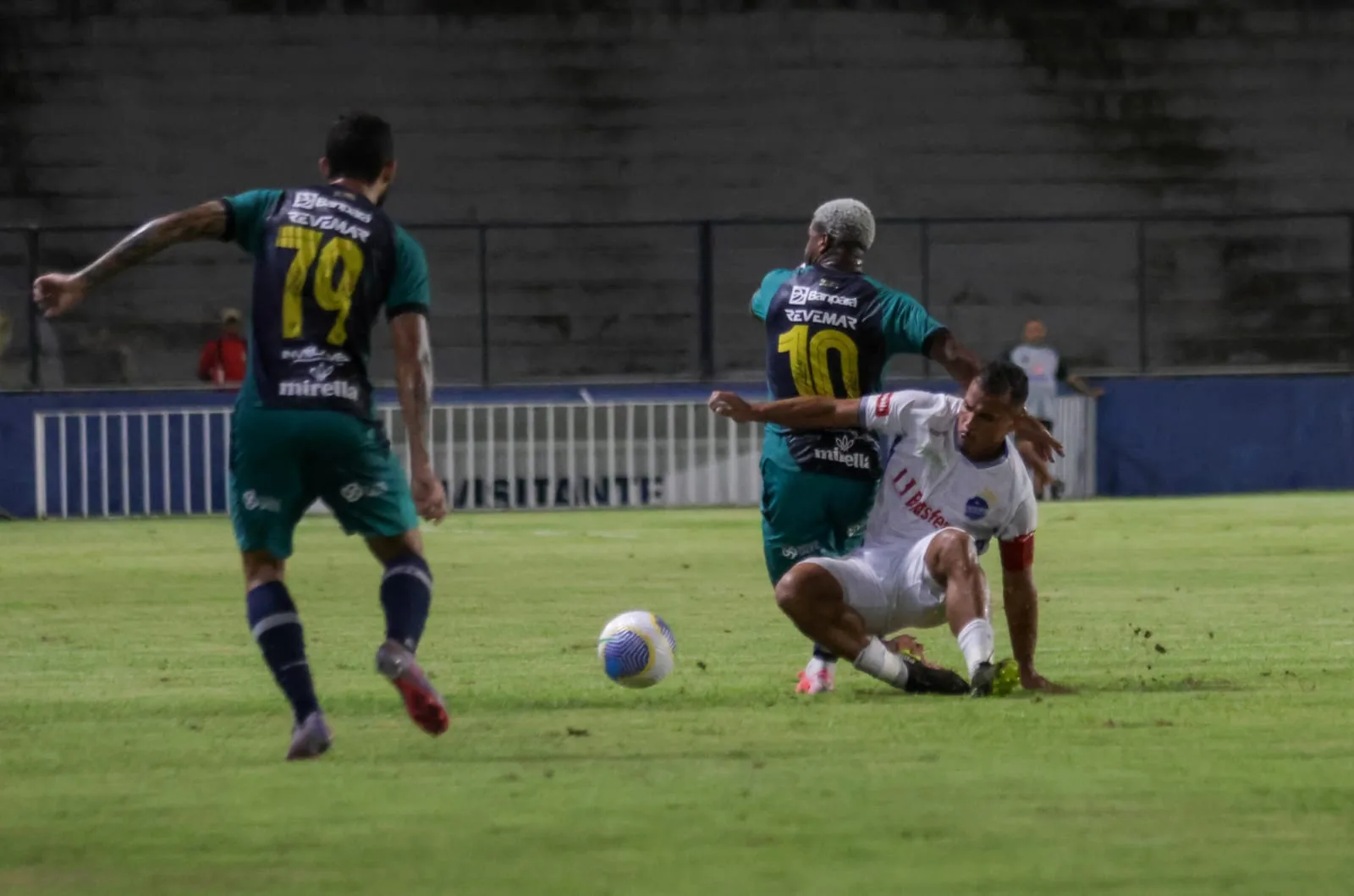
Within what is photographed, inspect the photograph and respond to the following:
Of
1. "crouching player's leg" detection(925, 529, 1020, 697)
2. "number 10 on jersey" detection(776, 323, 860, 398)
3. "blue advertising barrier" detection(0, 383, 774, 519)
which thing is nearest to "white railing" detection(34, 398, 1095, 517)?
"blue advertising barrier" detection(0, 383, 774, 519)

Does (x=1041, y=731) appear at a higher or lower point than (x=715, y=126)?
lower

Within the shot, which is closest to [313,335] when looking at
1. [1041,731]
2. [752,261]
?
[1041,731]

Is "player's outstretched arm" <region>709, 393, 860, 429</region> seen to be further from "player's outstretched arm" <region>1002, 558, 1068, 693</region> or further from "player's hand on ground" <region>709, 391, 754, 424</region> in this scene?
"player's outstretched arm" <region>1002, 558, 1068, 693</region>

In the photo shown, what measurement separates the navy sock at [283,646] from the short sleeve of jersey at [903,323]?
292 cm

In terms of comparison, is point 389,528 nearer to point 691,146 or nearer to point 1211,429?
point 1211,429

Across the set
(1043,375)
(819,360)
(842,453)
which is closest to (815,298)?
(819,360)

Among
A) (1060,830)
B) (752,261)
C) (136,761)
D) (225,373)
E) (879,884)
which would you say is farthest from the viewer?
(752,261)

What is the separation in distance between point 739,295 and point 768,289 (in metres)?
20.0

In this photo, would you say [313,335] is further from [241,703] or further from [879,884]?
[879,884]

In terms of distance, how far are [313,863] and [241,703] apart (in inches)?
139

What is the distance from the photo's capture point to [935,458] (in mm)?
8992

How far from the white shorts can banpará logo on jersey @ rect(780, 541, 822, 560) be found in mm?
376

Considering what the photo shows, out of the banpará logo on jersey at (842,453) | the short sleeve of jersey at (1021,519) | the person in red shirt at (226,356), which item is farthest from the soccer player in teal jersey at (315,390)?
the person in red shirt at (226,356)

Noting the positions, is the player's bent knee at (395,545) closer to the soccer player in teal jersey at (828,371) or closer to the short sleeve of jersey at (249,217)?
the short sleeve of jersey at (249,217)
